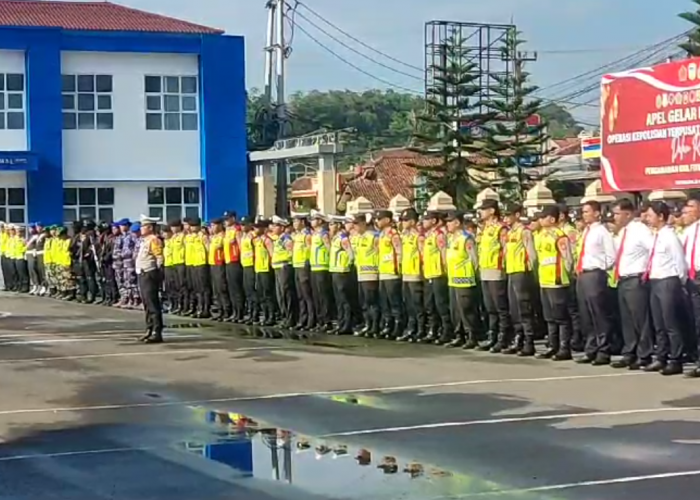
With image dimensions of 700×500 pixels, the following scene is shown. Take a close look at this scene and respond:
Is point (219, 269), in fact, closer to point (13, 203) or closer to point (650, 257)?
point (650, 257)

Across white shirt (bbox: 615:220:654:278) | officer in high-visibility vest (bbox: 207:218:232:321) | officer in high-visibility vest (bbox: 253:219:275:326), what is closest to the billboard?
white shirt (bbox: 615:220:654:278)

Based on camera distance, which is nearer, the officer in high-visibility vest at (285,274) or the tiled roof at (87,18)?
the officer in high-visibility vest at (285,274)

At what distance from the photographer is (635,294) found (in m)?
13.7

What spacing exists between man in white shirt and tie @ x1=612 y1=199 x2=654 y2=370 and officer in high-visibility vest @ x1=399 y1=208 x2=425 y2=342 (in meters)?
3.90

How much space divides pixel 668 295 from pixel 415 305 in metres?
4.91

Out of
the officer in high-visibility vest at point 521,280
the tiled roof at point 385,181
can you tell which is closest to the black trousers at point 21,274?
the officer in high-visibility vest at point 521,280

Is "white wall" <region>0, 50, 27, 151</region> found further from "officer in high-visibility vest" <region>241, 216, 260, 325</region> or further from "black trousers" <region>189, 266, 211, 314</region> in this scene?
"officer in high-visibility vest" <region>241, 216, 260, 325</region>

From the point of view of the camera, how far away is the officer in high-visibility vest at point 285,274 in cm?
1986

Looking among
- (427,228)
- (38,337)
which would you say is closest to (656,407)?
(427,228)

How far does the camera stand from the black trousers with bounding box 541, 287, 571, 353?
14.6 meters

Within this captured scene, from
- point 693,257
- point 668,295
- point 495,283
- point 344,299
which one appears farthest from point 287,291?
point 693,257

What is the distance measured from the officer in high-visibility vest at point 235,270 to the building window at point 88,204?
24.7 m

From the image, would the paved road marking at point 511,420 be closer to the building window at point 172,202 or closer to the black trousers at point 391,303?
the black trousers at point 391,303

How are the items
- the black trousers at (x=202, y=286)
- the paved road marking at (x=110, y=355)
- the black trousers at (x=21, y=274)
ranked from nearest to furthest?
1. the paved road marking at (x=110, y=355)
2. the black trousers at (x=202, y=286)
3. the black trousers at (x=21, y=274)
